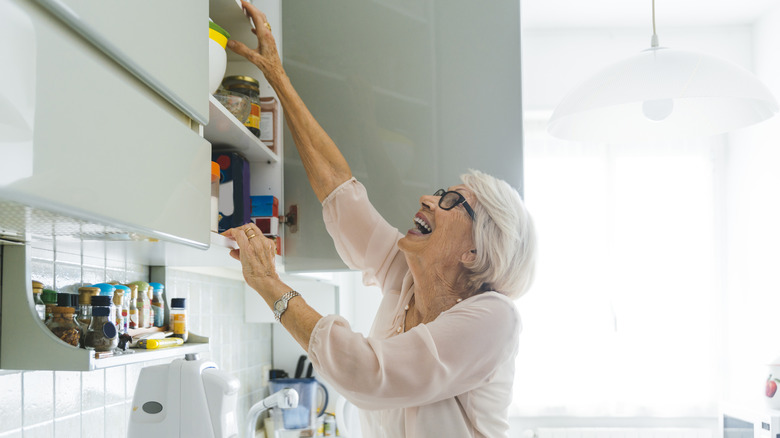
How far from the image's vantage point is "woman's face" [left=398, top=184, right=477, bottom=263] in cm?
135

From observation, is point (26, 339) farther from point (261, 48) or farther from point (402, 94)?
point (402, 94)

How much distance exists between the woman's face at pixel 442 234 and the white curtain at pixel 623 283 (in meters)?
2.43

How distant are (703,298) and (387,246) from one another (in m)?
2.90

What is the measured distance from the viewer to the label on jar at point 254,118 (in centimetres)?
137

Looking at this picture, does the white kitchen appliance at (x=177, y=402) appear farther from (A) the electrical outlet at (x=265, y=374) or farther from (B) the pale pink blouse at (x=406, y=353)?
(A) the electrical outlet at (x=265, y=374)

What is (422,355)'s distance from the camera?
1.18m

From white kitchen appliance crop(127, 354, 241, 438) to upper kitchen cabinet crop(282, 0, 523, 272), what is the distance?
0.32m

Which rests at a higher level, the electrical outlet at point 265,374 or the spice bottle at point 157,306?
the spice bottle at point 157,306

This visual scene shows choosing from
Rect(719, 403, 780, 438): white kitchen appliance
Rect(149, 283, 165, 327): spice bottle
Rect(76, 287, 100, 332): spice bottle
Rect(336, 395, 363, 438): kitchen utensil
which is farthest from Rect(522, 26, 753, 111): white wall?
Rect(76, 287, 100, 332): spice bottle

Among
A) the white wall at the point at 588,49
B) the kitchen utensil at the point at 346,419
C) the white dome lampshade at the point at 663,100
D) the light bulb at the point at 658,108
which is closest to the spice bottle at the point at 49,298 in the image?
the white dome lampshade at the point at 663,100

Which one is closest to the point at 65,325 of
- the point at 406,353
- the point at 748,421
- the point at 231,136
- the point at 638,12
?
the point at 231,136

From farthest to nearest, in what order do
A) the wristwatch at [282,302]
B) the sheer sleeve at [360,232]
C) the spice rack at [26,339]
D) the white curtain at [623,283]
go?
the white curtain at [623,283] → the sheer sleeve at [360,232] → the wristwatch at [282,302] → the spice rack at [26,339]

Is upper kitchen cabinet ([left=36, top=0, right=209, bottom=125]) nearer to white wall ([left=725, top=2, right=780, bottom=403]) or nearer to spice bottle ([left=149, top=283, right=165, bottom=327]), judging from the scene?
spice bottle ([left=149, top=283, right=165, bottom=327])

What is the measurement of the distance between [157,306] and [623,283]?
9.80ft
